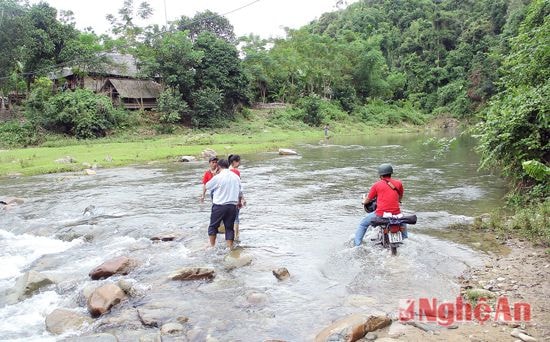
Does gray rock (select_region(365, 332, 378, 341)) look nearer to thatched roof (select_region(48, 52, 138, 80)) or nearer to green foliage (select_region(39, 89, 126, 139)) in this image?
green foliage (select_region(39, 89, 126, 139))

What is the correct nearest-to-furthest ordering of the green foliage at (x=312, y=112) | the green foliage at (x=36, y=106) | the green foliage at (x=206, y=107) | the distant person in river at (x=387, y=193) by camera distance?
the distant person in river at (x=387, y=193) → the green foliage at (x=36, y=106) → the green foliage at (x=206, y=107) → the green foliage at (x=312, y=112)

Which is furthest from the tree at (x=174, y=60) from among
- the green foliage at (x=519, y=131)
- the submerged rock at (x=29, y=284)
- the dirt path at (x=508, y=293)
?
the dirt path at (x=508, y=293)

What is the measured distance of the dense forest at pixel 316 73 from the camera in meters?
12.8

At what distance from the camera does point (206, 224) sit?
12.7 metres

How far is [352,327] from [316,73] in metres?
60.4

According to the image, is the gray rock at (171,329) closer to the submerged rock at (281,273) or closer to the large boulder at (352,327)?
the large boulder at (352,327)

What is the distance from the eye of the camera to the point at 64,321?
21.6ft

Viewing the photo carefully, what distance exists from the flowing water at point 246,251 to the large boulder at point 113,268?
17cm

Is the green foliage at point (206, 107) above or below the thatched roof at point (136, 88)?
below

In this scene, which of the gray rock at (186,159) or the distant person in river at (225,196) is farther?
the gray rock at (186,159)

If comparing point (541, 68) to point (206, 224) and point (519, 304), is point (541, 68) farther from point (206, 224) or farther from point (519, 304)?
point (206, 224)

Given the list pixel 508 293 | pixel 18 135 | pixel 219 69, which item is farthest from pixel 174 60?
pixel 508 293

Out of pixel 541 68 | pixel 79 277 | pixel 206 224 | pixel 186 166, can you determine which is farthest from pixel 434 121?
pixel 79 277

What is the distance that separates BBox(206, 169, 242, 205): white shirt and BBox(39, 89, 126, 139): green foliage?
103ft
